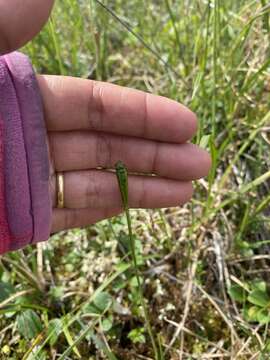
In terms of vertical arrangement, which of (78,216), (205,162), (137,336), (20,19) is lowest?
(137,336)

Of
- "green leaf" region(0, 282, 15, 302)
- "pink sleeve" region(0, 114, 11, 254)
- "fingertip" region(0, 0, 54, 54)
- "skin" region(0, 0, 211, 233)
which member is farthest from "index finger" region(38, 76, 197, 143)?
"green leaf" region(0, 282, 15, 302)

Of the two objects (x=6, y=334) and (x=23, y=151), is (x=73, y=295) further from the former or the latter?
(x=23, y=151)

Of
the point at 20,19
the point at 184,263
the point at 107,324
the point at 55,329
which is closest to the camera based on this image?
the point at 20,19

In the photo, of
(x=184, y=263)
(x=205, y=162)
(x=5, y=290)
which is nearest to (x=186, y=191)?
(x=205, y=162)

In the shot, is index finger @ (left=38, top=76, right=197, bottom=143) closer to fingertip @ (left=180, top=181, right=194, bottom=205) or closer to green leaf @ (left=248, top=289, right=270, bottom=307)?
fingertip @ (left=180, top=181, right=194, bottom=205)

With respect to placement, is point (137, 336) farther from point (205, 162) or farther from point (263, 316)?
point (205, 162)

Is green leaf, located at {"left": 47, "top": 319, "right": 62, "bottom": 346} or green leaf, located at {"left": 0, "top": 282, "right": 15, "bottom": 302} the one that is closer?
green leaf, located at {"left": 47, "top": 319, "right": 62, "bottom": 346}

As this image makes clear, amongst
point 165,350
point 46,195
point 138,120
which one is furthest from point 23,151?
point 165,350
